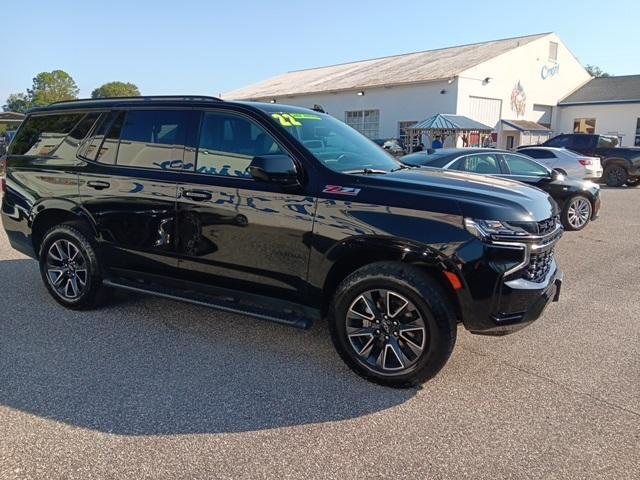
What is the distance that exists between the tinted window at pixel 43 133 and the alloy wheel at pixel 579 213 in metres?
8.41

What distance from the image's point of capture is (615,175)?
18.3m

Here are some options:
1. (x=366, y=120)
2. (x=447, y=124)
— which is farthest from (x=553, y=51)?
(x=447, y=124)

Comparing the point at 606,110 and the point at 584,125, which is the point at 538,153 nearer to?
the point at 606,110

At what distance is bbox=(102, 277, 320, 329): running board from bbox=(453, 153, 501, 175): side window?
537cm

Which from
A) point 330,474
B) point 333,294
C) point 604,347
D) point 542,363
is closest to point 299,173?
point 333,294

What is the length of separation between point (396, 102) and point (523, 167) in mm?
20909

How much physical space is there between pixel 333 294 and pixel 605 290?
12.5 ft

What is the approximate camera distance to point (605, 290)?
5.82 m

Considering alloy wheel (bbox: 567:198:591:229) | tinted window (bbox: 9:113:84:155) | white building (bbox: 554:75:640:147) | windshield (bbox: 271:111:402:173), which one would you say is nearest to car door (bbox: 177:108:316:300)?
windshield (bbox: 271:111:402:173)

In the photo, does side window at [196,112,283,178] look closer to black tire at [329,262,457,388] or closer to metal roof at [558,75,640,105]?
black tire at [329,262,457,388]

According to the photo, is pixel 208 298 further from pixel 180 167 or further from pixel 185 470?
pixel 185 470

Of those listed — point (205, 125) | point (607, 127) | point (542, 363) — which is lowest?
point (542, 363)

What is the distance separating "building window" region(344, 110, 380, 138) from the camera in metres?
30.9

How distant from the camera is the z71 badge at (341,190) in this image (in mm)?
3535
